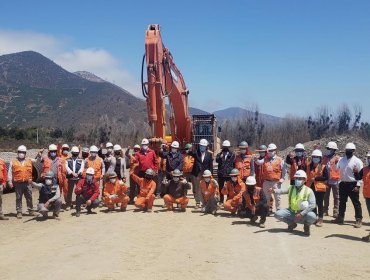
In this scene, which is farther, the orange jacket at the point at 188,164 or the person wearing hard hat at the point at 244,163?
the orange jacket at the point at 188,164

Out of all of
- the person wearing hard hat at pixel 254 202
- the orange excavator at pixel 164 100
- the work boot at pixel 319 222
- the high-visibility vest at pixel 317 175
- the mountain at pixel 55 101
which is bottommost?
the work boot at pixel 319 222

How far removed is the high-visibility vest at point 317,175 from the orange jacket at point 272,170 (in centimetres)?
70

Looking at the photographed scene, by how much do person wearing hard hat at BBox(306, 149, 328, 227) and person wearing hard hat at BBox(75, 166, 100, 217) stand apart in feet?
17.7

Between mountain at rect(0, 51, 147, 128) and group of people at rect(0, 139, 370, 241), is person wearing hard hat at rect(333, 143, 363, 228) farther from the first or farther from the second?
mountain at rect(0, 51, 147, 128)

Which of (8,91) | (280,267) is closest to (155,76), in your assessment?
(280,267)

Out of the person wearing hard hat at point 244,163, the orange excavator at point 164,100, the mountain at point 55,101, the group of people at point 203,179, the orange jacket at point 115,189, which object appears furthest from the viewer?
the mountain at point 55,101

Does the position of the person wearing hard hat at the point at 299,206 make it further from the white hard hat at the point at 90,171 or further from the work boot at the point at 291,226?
the white hard hat at the point at 90,171

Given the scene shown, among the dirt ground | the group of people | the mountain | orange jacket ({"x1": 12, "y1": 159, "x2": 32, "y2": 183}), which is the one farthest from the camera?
the mountain

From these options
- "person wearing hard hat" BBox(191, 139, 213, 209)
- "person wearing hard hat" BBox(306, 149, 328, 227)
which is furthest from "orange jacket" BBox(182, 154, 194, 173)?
"person wearing hard hat" BBox(306, 149, 328, 227)

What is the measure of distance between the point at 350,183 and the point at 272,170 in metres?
1.79

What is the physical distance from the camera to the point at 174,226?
9.45 metres

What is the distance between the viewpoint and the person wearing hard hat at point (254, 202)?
952cm

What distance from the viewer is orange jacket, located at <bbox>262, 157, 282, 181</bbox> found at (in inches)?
407

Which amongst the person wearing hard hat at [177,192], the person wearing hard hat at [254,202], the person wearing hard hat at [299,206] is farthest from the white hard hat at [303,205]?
the person wearing hard hat at [177,192]
